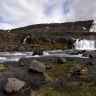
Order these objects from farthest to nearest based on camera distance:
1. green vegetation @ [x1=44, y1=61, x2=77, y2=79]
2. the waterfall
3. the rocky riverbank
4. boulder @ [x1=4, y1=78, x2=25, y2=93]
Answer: the waterfall, green vegetation @ [x1=44, y1=61, x2=77, y2=79], boulder @ [x1=4, y1=78, x2=25, y2=93], the rocky riverbank

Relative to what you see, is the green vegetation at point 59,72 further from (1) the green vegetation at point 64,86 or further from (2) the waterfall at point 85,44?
(2) the waterfall at point 85,44

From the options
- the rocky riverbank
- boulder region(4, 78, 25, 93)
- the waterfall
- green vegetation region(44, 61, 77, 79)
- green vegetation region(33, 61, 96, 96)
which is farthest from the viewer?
the waterfall

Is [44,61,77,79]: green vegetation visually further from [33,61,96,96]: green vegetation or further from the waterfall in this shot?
the waterfall

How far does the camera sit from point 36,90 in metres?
22.3

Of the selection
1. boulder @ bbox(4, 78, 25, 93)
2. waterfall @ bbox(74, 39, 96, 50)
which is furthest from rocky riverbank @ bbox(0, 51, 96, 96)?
waterfall @ bbox(74, 39, 96, 50)

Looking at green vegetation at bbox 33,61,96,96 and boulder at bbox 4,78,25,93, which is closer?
green vegetation at bbox 33,61,96,96

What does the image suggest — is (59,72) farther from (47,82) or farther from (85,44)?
(85,44)

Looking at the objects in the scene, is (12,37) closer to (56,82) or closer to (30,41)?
(30,41)

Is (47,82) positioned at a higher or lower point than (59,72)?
lower

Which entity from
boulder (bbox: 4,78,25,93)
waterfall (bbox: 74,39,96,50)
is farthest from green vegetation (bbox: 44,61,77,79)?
waterfall (bbox: 74,39,96,50)

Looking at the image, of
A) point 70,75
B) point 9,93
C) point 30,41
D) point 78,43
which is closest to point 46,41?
point 30,41

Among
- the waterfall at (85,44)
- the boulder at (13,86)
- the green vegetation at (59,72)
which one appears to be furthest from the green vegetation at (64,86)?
the waterfall at (85,44)

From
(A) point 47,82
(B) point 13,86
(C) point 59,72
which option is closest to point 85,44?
(C) point 59,72

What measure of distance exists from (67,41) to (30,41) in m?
22.3
